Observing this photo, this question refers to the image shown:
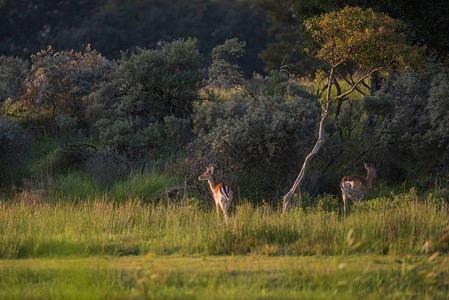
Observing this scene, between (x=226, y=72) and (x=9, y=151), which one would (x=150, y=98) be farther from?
(x=9, y=151)

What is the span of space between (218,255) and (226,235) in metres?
0.63

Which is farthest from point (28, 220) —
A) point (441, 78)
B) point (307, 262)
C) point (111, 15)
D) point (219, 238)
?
point (111, 15)

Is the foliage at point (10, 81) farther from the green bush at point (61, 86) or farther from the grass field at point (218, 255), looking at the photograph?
the grass field at point (218, 255)

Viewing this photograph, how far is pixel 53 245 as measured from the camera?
10.6 metres

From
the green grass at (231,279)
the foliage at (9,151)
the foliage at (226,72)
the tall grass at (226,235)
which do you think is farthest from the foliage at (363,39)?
the foliage at (9,151)

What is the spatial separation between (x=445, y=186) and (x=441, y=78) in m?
3.75

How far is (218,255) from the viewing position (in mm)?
10086

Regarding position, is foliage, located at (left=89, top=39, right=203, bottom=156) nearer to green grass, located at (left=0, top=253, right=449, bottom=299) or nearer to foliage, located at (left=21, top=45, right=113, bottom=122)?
foliage, located at (left=21, top=45, right=113, bottom=122)

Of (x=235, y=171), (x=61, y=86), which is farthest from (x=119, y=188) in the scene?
(x=61, y=86)

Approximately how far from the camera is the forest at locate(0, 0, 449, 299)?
8625 mm

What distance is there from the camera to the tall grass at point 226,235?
33.5ft

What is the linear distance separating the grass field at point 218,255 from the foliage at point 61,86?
31.3 ft

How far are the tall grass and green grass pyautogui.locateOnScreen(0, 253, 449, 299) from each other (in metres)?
0.86

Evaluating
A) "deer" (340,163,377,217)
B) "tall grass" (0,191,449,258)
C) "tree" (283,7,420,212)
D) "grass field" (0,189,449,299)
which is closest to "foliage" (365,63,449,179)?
"deer" (340,163,377,217)
